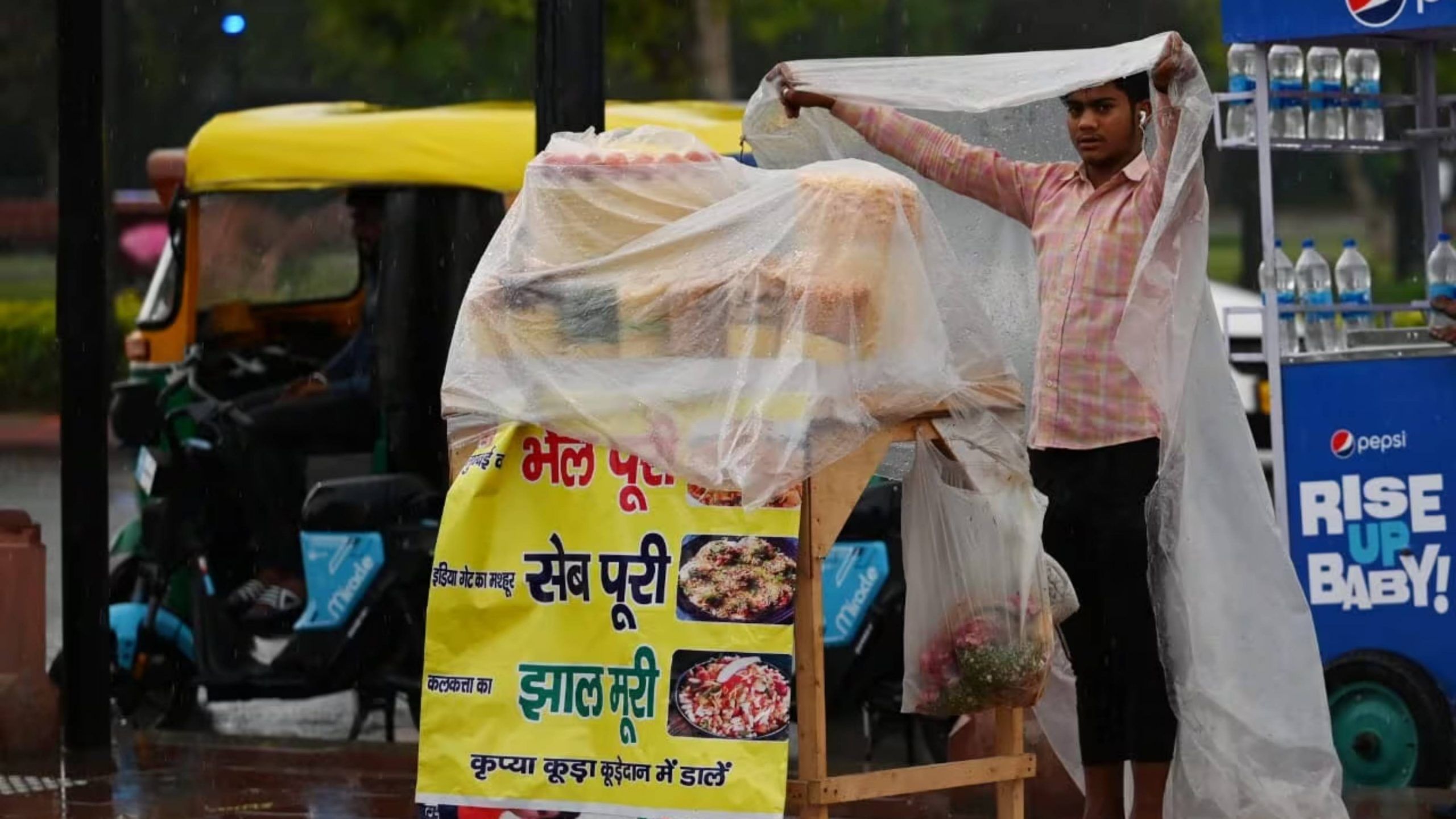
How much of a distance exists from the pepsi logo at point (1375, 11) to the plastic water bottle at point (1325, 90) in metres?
0.40

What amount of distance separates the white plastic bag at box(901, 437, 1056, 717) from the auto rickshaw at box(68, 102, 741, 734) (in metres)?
3.25

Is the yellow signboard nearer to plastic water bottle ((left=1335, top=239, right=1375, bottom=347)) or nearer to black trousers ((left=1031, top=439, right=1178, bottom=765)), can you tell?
black trousers ((left=1031, top=439, right=1178, bottom=765))

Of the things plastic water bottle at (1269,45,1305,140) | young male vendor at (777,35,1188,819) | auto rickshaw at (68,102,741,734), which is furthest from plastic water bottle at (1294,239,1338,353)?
auto rickshaw at (68,102,741,734)

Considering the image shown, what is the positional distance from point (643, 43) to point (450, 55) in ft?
7.05

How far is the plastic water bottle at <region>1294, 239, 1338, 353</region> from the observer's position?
7062 millimetres

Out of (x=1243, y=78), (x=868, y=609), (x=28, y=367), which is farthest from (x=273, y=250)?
(x=28, y=367)

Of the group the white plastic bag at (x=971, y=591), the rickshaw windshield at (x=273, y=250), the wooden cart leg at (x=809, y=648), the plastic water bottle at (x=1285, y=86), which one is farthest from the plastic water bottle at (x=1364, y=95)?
the rickshaw windshield at (x=273, y=250)

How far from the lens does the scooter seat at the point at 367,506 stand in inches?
309

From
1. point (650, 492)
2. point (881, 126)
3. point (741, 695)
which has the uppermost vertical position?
point (881, 126)

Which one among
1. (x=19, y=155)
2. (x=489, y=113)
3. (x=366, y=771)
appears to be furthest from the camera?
(x=19, y=155)

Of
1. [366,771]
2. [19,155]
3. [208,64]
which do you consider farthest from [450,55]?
[366,771]

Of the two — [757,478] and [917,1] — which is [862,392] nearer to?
[757,478]

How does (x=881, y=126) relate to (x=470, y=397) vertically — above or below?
above

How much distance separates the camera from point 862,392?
4.48 m
